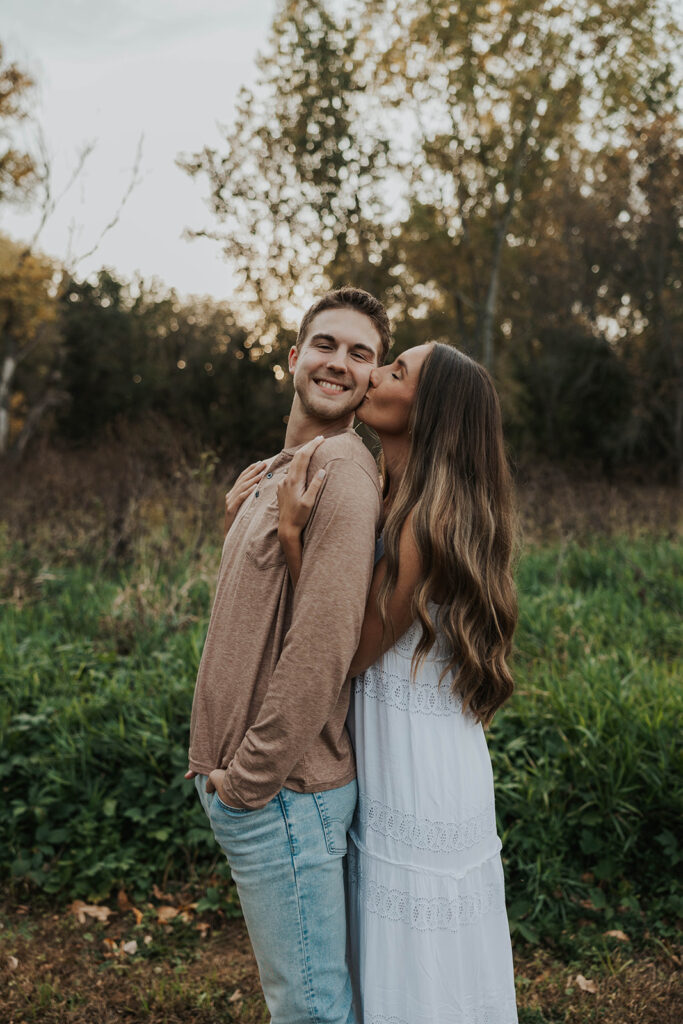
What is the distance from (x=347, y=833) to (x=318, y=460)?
89 cm

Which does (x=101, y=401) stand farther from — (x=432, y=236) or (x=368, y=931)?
(x=368, y=931)

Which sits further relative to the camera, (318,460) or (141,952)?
(141,952)

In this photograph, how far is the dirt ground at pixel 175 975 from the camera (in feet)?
9.58

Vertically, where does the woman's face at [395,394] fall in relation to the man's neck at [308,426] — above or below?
above

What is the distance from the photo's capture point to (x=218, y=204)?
54.9ft

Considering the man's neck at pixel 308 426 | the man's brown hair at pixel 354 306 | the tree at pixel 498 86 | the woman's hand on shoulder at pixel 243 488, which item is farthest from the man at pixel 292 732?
the tree at pixel 498 86

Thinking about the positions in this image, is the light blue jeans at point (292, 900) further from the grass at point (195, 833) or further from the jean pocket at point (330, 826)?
the grass at point (195, 833)

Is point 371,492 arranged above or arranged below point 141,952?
above

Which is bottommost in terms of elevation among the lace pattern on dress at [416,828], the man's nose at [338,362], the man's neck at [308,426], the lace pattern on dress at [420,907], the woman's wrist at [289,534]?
the lace pattern on dress at [420,907]

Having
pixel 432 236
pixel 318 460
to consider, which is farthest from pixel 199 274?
pixel 318 460

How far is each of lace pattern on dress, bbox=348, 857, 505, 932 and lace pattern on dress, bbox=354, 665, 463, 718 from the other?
15.5 inches

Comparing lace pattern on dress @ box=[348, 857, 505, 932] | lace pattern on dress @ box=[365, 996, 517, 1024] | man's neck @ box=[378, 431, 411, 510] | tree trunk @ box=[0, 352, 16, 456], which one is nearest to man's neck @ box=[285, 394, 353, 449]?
man's neck @ box=[378, 431, 411, 510]

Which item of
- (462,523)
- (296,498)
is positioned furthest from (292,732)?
(462,523)

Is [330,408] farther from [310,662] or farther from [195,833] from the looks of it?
[195,833]
